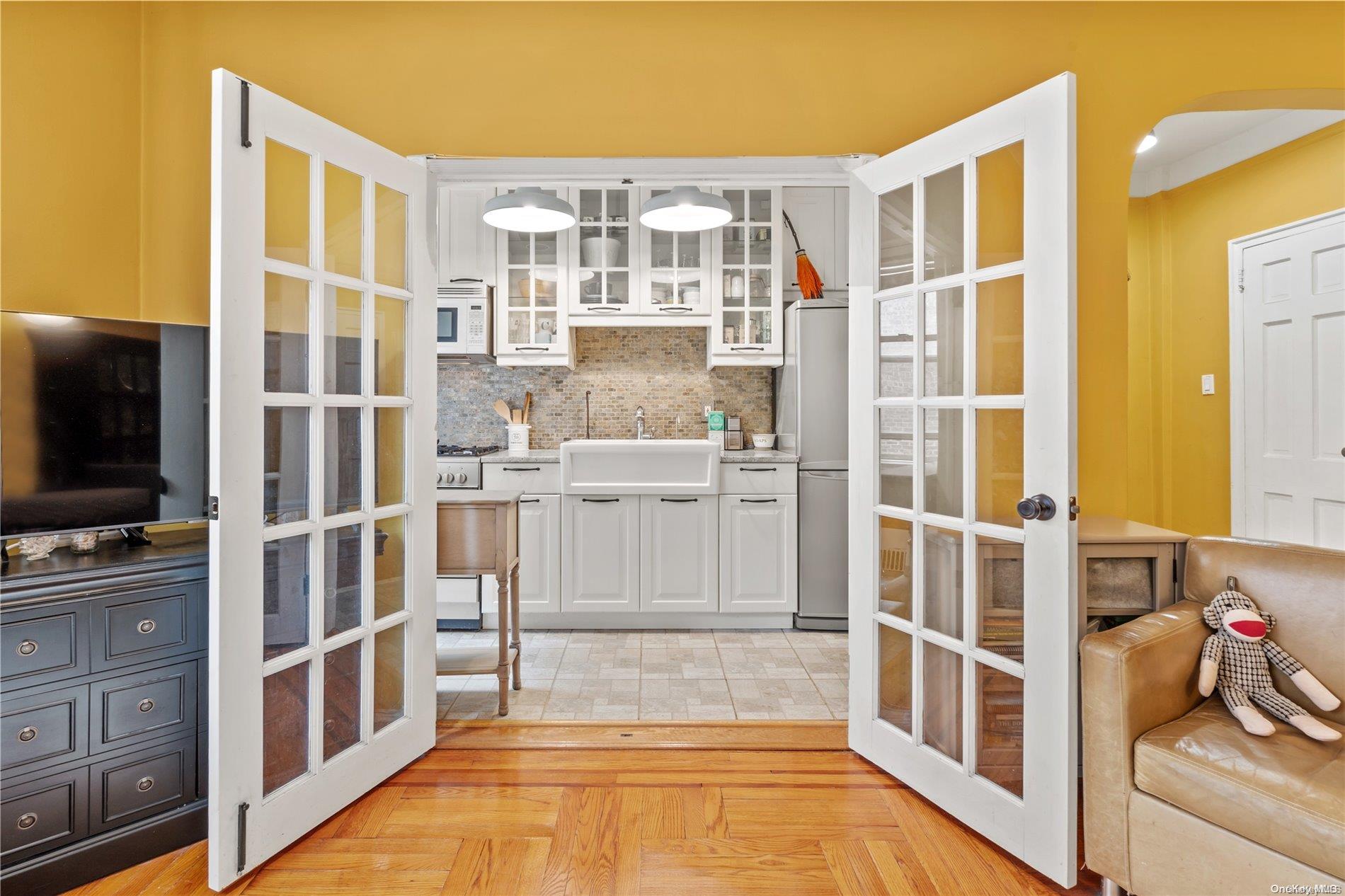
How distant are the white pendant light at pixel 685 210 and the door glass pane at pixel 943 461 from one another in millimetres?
1428

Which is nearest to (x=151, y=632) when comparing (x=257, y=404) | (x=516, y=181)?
(x=257, y=404)

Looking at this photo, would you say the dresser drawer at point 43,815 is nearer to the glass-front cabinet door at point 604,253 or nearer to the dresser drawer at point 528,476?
the dresser drawer at point 528,476

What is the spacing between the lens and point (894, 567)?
6.57ft

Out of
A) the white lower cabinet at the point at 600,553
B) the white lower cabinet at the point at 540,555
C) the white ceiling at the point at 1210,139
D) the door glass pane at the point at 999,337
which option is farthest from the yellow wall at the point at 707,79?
the white lower cabinet at the point at 600,553

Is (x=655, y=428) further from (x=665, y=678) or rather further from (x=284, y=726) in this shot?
(x=284, y=726)

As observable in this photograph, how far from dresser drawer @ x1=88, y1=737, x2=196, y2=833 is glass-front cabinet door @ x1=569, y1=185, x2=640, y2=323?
277 centimetres

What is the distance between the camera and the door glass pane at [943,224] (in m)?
1.79

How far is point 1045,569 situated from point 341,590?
74.7 inches

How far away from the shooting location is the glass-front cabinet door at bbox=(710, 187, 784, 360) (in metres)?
3.77

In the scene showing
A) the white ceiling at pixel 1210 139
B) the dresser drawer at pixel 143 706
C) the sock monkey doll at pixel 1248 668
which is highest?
the white ceiling at pixel 1210 139

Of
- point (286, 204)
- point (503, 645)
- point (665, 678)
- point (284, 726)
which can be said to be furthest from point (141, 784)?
point (665, 678)

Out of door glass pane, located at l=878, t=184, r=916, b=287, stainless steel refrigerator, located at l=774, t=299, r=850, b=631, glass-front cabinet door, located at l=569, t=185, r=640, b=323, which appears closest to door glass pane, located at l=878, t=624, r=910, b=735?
door glass pane, located at l=878, t=184, r=916, b=287

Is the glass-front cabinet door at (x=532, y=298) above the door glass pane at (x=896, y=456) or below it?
above

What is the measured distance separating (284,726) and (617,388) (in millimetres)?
2828
